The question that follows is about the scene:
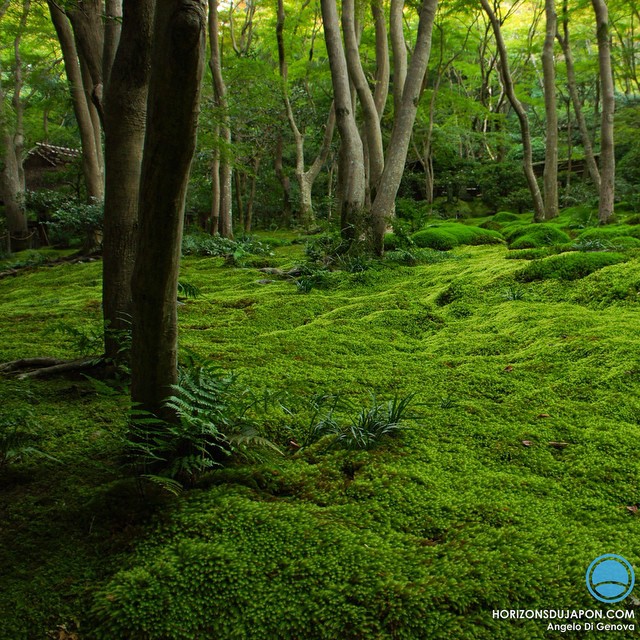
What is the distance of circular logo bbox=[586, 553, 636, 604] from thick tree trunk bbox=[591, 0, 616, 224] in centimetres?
1069

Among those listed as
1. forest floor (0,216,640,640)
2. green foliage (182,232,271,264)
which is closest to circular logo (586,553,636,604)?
forest floor (0,216,640,640)

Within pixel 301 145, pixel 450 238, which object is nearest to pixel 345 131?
pixel 450 238

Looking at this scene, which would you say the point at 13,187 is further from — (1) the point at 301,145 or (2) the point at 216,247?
(2) the point at 216,247

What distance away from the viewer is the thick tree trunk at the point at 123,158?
9.37ft

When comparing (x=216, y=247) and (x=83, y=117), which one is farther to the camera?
(x=83, y=117)

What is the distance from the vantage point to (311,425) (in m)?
2.72

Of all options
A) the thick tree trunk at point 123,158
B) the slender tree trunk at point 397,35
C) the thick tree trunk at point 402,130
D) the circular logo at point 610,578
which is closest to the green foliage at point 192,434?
the thick tree trunk at point 123,158

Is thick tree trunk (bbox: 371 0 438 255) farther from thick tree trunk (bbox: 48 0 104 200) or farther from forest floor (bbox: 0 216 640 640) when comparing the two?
thick tree trunk (bbox: 48 0 104 200)

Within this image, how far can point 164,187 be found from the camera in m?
1.79

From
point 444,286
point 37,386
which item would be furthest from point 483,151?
point 37,386

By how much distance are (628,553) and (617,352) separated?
2224 millimetres

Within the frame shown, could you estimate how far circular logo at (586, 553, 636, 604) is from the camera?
1.61 m

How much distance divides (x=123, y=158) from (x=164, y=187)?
154 centimetres

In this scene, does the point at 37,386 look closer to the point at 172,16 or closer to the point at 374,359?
the point at 374,359
